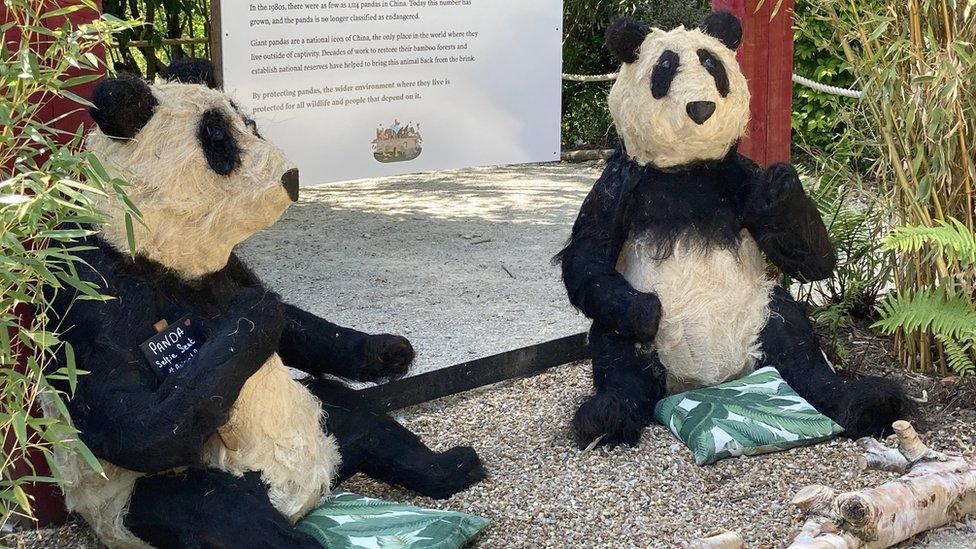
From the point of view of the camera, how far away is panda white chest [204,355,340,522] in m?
2.36

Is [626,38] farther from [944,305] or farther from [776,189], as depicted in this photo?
[944,305]

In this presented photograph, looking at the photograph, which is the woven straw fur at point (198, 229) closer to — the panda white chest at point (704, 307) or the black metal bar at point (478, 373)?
the black metal bar at point (478, 373)

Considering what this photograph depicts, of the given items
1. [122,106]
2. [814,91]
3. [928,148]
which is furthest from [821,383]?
[814,91]

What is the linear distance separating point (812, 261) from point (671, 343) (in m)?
0.47

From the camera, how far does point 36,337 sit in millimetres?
1797

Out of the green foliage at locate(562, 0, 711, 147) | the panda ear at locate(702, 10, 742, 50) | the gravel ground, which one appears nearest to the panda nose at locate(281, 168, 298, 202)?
the gravel ground

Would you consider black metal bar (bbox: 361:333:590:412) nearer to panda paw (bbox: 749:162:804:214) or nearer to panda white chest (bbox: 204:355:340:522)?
panda white chest (bbox: 204:355:340:522)

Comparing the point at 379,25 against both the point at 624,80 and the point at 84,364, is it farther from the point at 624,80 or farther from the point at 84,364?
the point at 84,364

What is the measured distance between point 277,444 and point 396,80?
2426 millimetres

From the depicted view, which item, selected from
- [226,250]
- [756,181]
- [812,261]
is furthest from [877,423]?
[226,250]

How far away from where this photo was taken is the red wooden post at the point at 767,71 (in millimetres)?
3785

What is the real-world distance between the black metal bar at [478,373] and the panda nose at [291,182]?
114 cm

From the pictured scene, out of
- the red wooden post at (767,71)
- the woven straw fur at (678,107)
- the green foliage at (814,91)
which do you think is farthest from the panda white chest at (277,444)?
the green foliage at (814,91)

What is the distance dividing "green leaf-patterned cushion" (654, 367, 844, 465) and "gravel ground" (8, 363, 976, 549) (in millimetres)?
36
